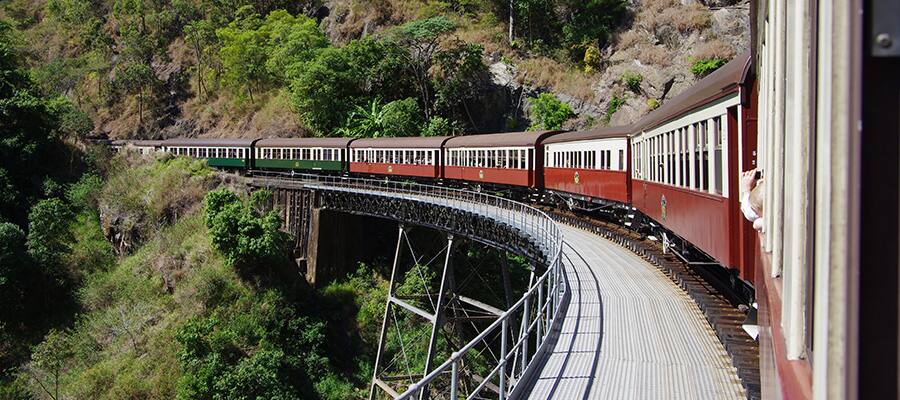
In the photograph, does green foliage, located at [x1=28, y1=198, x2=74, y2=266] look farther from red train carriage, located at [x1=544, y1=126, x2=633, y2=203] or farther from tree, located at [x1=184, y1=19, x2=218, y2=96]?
tree, located at [x1=184, y1=19, x2=218, y2=96]

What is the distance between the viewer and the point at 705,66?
1399 inches

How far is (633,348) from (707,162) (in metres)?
2.23

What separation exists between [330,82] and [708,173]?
3583 cm

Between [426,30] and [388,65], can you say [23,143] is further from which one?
[426,30]

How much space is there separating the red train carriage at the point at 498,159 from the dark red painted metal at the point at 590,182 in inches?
24.9

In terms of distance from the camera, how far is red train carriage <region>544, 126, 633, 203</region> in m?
17.0

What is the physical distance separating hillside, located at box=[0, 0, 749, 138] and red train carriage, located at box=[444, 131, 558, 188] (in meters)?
11.6

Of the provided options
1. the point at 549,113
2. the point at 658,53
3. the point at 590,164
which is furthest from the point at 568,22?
the point at 590,164

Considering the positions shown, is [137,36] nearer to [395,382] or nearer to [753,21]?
[395,382]

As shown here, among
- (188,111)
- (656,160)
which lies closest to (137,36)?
(188,111)

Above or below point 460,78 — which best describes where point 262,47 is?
above

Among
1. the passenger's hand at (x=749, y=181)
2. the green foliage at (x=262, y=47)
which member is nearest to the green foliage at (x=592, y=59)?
the green foliage at (x=262, y=47)

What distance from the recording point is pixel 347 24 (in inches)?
2136

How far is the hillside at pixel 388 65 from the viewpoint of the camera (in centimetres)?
3900
